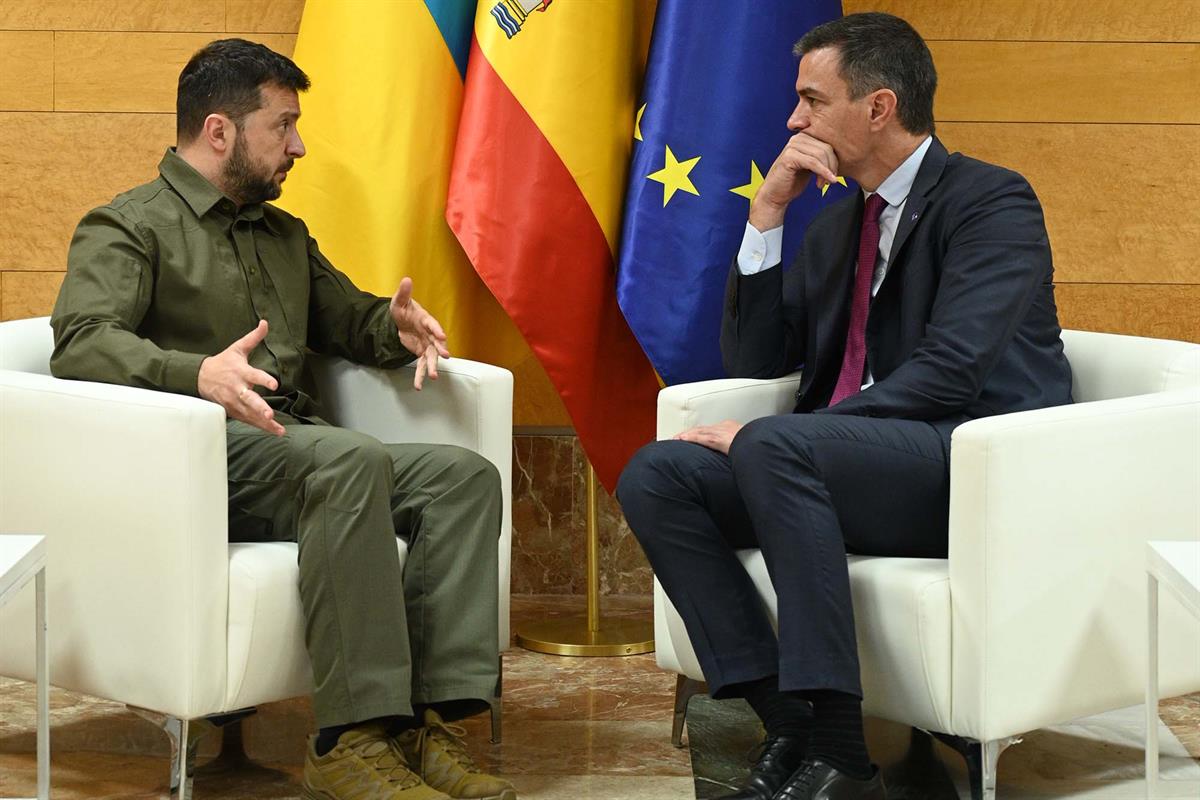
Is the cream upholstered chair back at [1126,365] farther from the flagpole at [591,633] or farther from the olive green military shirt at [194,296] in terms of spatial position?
the olive green military shirt at [194,296]

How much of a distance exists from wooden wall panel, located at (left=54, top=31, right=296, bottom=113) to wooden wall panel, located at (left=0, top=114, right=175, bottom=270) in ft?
0.10

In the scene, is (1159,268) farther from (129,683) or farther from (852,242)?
(129,683)

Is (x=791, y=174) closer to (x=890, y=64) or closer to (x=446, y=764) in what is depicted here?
(x=890, y=64)

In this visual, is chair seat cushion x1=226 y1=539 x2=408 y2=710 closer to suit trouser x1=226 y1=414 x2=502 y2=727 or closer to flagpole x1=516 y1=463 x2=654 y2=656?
suit trouser x1=226 y1=414 x2=502 y2=727

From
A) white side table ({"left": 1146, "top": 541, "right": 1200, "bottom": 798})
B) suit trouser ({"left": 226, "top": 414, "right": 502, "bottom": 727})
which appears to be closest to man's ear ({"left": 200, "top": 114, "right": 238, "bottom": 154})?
suit trouser ({"left": 226, "top": 414, "right": 502, "bottom": 727})

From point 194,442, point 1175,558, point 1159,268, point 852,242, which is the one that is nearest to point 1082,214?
point 1159,268

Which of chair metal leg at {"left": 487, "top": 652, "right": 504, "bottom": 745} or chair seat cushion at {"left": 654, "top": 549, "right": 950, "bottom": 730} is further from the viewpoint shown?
chair metal leg at {"left": 487, "top": 652, "right": 504, "bottom": 745}

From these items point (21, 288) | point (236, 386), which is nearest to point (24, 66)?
point (21, 288)

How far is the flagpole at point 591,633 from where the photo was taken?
3111 mm

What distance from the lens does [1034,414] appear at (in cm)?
202

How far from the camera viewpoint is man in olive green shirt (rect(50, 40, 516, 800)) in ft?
6.98

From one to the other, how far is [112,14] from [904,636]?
2446 millimetres

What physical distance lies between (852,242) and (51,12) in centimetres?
208

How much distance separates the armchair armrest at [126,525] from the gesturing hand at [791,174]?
1030 mm
